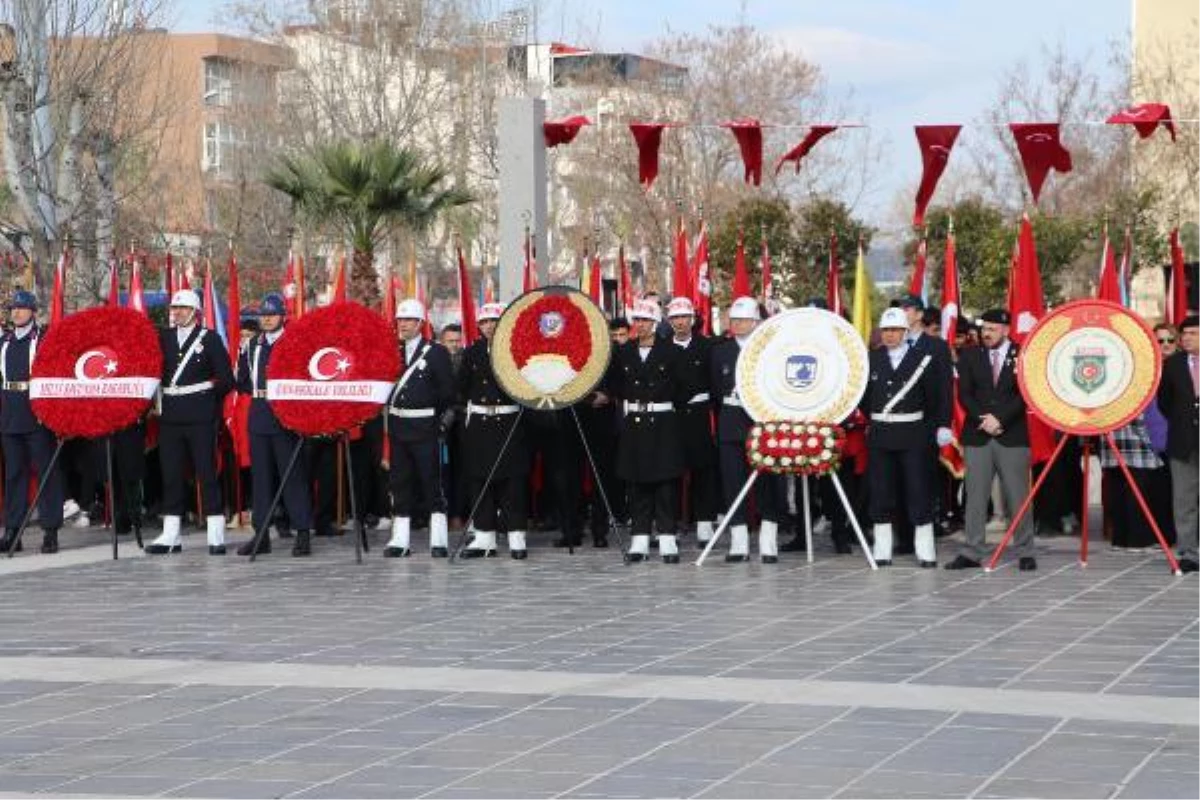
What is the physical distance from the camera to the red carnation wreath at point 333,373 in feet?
57.9

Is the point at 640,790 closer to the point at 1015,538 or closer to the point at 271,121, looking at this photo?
the point at 1015,538

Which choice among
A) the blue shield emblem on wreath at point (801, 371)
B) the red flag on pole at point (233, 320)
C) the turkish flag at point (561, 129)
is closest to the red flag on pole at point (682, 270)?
the turkish flag at point (561, 129)

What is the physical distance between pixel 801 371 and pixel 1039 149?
3835 millimetres

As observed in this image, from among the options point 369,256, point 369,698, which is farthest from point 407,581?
point 369,256

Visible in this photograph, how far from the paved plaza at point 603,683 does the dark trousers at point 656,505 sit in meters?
0.63

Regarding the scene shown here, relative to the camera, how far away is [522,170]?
21.2 meters

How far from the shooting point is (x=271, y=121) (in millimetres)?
50375

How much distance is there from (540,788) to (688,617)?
5.26 metres

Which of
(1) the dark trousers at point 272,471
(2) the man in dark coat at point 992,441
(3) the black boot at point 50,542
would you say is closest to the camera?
(2) the man in dark coat at point 992,441

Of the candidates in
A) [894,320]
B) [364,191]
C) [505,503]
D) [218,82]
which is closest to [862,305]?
[894,320]

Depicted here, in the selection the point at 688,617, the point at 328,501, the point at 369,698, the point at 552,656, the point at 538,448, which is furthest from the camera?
the point at 328,501

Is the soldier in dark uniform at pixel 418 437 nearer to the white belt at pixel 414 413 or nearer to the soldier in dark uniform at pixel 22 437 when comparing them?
the white belt at pixel 414 413

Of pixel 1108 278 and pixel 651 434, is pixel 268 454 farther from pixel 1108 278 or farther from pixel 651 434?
pixel 1108 278

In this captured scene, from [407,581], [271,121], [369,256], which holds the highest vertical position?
[271,121]
